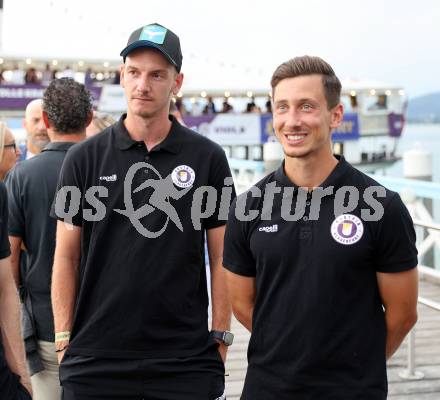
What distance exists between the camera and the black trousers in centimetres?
246

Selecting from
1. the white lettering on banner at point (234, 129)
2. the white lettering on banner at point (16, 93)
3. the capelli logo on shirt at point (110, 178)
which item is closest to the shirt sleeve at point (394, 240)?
the capelli logo on shirt at point (110, 178)

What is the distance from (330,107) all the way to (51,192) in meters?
1.42

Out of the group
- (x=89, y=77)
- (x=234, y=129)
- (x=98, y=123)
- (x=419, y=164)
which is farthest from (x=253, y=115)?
(x=98, y=123)

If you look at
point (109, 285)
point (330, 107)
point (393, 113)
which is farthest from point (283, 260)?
point (393, 113)

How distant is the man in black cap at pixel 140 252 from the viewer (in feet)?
8.18

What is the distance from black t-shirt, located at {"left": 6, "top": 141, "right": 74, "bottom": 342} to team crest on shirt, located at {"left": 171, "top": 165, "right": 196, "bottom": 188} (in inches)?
31.5

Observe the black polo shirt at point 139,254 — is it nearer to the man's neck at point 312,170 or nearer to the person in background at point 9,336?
the person in background at point 9,336

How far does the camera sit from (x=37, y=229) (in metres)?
3.17

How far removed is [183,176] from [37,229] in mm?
894

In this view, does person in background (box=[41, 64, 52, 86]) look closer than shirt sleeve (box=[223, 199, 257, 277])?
No

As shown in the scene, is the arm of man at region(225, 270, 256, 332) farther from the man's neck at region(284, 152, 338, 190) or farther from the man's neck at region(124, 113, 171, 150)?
the man's neck at region(124, 113, 171, 150)

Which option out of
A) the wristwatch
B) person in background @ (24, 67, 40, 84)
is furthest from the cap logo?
person in background @ (24, 67, 40, 84)

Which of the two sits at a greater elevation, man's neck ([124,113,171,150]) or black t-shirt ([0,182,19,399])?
man's neck ([124,113,171,150])

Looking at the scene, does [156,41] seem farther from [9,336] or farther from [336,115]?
[9,336]
